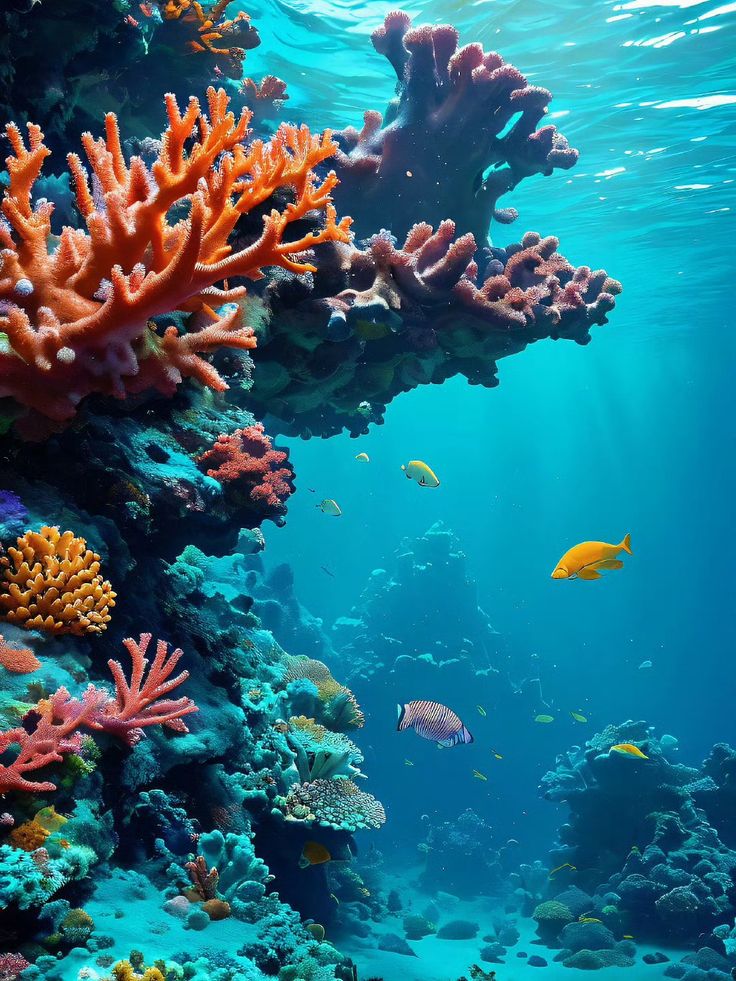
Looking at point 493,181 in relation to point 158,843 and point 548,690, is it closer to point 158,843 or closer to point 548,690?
point 158,843

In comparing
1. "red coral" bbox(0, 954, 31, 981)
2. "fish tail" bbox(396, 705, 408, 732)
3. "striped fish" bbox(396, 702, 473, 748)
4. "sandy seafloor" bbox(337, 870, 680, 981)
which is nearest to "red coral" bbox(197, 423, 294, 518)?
"red coral" bbox(0, 954, 31, 981)

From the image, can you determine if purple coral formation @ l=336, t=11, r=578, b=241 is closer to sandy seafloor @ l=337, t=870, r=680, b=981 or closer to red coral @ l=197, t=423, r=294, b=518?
red coral @ l=197, t=423, r=294, b=518

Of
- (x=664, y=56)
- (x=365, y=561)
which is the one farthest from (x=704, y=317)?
(x=365, y=561)

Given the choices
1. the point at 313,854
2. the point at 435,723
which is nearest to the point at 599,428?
the point at 435,723

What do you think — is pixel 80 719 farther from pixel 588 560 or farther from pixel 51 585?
pixel 588 560

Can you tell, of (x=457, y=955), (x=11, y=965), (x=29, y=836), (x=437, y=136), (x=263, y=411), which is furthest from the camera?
(x=457, y=955)

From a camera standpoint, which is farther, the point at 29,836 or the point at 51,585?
the point at 51,585

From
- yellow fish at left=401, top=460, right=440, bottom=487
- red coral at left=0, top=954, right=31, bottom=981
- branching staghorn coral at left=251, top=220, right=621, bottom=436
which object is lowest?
red coral at left=0, top=954, right=31, bottom=981

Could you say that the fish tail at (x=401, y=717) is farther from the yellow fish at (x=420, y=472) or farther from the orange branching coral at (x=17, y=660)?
the orange branching coral at (x=17, y=660)

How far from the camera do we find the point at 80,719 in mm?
2543

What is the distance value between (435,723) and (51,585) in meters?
5.13

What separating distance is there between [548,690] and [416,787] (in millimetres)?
12202

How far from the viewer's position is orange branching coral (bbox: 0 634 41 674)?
257cm

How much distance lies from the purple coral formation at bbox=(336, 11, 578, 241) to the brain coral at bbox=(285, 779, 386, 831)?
6.51 metres
